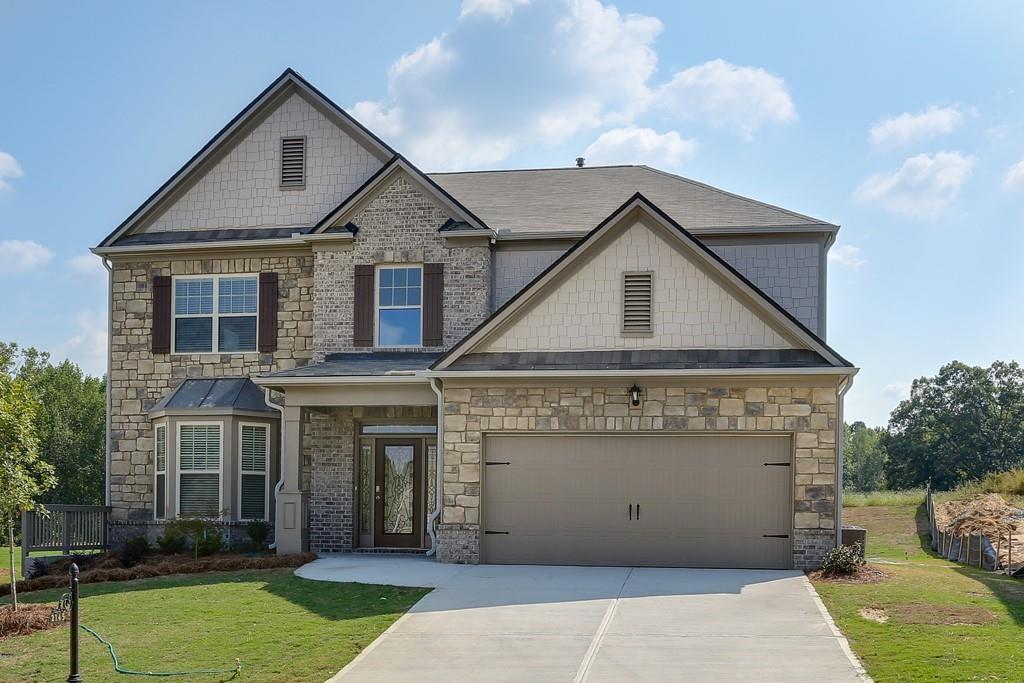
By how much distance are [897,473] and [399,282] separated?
41625mm

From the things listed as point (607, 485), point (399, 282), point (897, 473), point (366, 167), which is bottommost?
point (897, 473)

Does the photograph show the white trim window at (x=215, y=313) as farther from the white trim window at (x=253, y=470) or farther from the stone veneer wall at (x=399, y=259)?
the white trim window at (x=253, y=470)

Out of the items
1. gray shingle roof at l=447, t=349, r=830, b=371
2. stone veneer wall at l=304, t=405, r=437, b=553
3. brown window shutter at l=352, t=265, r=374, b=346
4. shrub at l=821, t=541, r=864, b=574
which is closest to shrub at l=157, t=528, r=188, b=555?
stone veneer wall at l=304, t=405, r=437, b=553

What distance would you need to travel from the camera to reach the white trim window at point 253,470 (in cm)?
1928

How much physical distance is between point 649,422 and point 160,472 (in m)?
9.48

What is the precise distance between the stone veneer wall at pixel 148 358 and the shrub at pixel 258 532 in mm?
2779

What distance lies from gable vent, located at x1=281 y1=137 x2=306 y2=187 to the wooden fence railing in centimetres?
712

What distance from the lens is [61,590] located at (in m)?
15.8

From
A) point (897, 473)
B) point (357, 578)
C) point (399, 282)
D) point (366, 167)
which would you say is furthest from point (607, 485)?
point (897, 473)

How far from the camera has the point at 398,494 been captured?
748 inches

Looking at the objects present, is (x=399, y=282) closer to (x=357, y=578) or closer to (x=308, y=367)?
(x=308, y=367)

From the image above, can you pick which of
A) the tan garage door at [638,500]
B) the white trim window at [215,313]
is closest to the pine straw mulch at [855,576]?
the tan garage door at [638,500]

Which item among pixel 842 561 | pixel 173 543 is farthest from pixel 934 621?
pixel 173 543

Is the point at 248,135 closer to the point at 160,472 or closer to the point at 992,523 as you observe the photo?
the point at 160,472
